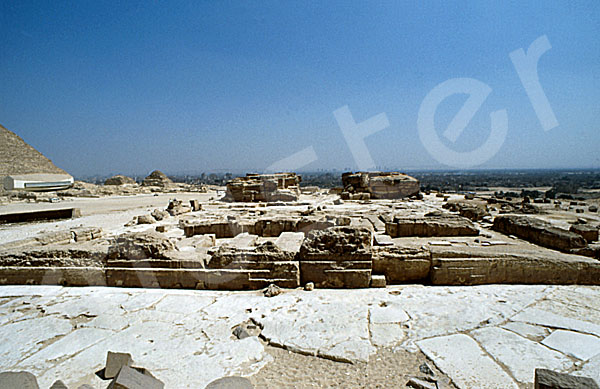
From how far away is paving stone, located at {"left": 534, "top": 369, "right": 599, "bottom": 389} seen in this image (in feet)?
6.29

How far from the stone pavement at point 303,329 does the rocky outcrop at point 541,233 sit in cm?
158

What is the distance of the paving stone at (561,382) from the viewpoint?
192cm

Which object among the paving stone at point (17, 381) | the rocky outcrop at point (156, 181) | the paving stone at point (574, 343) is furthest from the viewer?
the rocky outcrop at point (156, 181)

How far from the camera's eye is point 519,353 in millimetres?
2789

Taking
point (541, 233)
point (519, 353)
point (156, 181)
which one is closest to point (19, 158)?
point (156, 181)

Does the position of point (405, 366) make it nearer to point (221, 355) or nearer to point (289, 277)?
point (221, 355)

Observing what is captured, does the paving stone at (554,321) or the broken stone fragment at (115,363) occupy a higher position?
the broken stone fragment at (115,363)

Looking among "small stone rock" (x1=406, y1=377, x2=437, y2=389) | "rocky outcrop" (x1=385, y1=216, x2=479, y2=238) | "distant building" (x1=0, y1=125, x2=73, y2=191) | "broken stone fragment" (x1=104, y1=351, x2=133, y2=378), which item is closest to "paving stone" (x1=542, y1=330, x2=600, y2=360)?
"small stone rock" (x1=406, y1=377, x2=437, y2=389)

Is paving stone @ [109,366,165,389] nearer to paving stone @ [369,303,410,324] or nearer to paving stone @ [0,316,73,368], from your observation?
paving stone @ [0,316,73,368]

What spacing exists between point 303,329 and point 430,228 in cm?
556

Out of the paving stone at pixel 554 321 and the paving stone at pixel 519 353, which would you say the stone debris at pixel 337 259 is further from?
the paving stone at pixel 554 321

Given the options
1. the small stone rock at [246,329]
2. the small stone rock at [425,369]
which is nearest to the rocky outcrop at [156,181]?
the small stone rock at [246,329]

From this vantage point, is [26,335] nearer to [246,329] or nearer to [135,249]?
[135,249]

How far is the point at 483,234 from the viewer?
7.70 m
